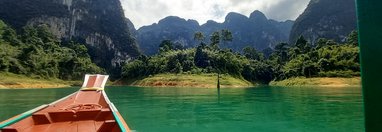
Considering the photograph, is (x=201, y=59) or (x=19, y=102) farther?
(x=201, y=59)

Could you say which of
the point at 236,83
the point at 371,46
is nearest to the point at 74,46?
the point at 236,83

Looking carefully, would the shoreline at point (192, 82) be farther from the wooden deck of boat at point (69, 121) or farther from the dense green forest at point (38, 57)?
the wooden deck of boat at point (69, 121)

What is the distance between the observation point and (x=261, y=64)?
5507 inches

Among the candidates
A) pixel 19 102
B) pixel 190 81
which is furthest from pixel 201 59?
pixel 19 102

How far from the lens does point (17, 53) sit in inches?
4382

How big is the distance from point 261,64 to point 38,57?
83.8m

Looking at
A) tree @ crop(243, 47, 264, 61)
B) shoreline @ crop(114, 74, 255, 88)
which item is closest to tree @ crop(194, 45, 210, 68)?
shoreline @ crop(114, 74, 255, 88)

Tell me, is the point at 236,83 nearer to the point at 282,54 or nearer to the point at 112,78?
the point at 282,54

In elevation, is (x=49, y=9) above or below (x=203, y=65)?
above

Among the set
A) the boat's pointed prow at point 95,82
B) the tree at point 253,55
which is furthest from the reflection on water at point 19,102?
the tree at point 253,55

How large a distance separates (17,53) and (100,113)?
369ft

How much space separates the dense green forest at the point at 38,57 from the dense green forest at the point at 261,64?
20.5 meters

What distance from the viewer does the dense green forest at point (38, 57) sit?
106m

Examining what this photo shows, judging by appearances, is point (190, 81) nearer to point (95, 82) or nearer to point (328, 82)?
point (328, 82)
